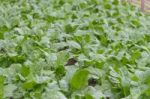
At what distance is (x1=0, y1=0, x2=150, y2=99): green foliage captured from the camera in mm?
3141

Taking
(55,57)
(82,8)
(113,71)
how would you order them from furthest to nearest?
(82,8) → (55,57) → (113,71)

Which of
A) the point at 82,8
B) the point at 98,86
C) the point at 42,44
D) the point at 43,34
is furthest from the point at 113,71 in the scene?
the point at 82,8

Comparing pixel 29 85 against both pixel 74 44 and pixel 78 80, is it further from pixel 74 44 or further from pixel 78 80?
pixel 74 44

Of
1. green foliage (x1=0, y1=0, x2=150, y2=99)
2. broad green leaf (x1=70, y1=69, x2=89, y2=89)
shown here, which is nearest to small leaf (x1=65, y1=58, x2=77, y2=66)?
green foliage (x1=0, y1=0, x2=150, y2=99)

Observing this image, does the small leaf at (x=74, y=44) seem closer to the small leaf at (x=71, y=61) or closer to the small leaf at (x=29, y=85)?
the small leaf at (x=71, y=61)

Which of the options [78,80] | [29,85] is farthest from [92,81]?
[29,85]

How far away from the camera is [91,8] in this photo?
22.3ft

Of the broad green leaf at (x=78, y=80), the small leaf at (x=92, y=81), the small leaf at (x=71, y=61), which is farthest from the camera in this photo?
the small leaf at (x=71, y=61)

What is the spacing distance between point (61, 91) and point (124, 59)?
38.8 inches

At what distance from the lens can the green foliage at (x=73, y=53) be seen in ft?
10.3

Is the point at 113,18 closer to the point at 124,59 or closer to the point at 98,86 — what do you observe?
the point at 124,59

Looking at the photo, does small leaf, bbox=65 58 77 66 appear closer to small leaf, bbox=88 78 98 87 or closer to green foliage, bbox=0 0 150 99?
green foliage, bbox=0 0 150 99

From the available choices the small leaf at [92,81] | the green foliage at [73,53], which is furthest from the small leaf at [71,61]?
the small leaf at [92,81]

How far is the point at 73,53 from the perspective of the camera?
4.27 meters
